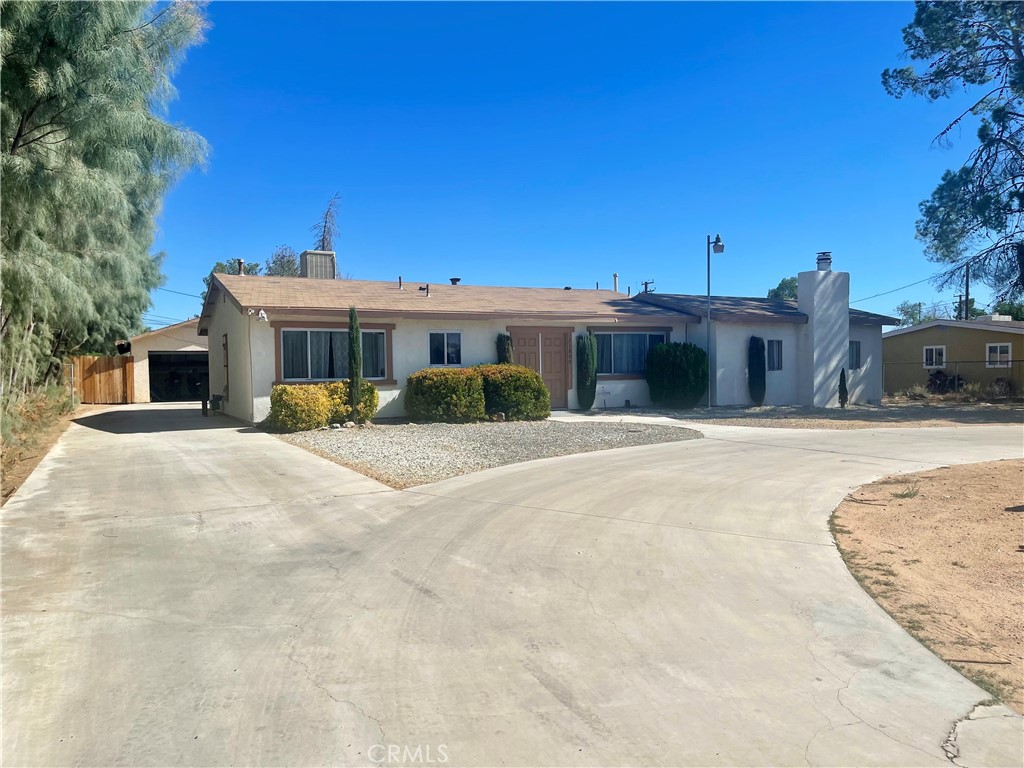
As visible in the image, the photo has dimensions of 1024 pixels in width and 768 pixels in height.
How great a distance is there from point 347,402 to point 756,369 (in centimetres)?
1323

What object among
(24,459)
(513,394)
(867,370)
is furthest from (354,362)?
(867,370)

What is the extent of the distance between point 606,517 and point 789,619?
2.99 meters

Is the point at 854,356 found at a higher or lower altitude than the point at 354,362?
higher

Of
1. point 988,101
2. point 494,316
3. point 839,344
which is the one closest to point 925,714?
point 494,316

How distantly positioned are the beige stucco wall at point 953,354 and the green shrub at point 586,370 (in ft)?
62.9

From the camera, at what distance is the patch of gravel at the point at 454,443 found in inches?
430

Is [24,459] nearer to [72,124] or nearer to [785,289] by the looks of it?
[72,124]

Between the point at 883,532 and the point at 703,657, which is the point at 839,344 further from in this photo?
the point at 703,657

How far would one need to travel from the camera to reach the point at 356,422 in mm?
16453

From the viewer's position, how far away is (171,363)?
2908 cm

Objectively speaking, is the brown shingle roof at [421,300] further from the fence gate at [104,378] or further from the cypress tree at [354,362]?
the fence gate at [104,378]

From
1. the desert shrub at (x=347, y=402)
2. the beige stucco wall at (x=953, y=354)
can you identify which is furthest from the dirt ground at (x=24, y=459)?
the beige stucco wall at (x=953, y=354)

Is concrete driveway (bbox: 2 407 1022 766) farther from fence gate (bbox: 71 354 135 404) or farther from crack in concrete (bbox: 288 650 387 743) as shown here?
fence gate (bbox: 71 354 135 404)

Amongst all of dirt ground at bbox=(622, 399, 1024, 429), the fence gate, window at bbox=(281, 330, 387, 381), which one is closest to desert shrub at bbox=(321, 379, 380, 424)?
window at bbox=(281, 330, 387, 381)
